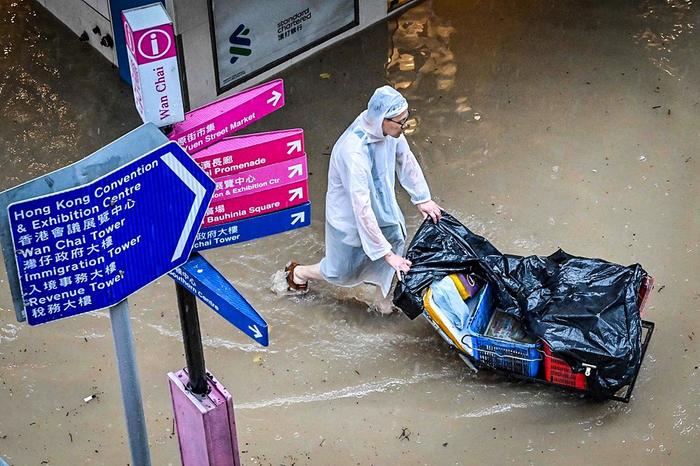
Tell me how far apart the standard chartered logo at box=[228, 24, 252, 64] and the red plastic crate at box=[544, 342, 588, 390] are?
3735 millimetres

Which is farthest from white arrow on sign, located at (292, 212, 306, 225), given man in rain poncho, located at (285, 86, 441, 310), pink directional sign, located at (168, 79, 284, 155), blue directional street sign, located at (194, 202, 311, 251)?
man in rain poncho, located at (285, 86, 441, 310)

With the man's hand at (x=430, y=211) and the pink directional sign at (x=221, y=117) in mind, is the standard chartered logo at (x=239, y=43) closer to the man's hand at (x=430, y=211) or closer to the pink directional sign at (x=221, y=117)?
the man's hand at (x=430, y=211)

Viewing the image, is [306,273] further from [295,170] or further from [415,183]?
[295,170]

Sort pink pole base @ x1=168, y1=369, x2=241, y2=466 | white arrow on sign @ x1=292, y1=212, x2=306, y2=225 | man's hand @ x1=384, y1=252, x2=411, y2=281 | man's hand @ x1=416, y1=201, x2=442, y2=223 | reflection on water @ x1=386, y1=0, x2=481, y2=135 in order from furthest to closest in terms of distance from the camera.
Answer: reflection on water @ x1=386, y1=0, x2=481, y2=135
man's hand @ x1=416, y1=201, x2=442, y2=223
man's hand @ x1=384, y1=252, x2=411, y2=281
pink pole base @ x1=168, y1=369, x2=241, y2=466
white arrow on sign @ x1=292, y1=212, x2=306, y2=225

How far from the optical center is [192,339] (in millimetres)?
4348

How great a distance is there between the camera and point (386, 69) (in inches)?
356

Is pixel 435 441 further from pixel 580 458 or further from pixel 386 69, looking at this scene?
pixel 386 69

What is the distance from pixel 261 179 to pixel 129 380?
0.97m

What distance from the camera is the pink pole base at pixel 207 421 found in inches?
180

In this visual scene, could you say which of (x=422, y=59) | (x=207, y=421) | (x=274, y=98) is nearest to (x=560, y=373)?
(x=207, y=421)

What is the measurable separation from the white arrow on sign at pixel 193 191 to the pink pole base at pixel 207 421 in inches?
46.4

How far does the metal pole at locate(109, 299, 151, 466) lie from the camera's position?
11.3 ft

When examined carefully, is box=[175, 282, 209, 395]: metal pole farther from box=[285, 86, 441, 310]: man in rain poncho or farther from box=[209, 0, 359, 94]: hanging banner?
box=[209, 0, 359, 94]: hanging banner

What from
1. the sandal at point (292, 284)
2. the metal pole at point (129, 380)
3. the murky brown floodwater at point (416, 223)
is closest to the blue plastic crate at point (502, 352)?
the murky brown floodwater at point (416, 223)
